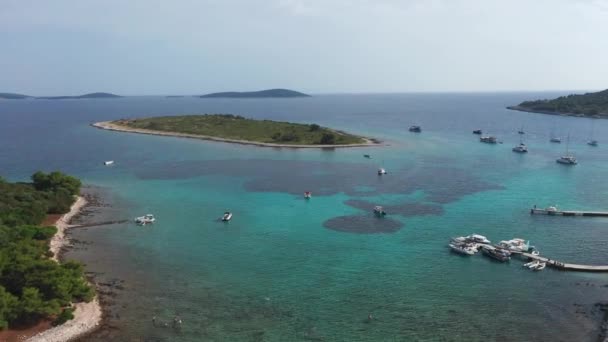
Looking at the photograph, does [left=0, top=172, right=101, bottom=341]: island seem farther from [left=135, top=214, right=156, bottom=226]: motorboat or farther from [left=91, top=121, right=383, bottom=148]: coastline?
[left=91, top=121, right=383, bottom=148]: coastline

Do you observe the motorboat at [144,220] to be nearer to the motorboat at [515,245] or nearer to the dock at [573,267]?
the motorboat at [515,245]

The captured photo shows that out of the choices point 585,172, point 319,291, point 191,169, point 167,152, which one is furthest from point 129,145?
point 585,172

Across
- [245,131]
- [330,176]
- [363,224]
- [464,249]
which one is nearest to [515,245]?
[464,249]

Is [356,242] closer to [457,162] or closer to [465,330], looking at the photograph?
[465,330]

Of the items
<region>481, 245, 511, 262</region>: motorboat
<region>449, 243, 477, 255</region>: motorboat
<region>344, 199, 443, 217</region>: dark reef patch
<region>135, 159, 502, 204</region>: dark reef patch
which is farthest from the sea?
<region>481, 245, 511, 262</region>: motorboat

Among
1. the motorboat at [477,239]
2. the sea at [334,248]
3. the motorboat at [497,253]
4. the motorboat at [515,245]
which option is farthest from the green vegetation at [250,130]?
the motorboat at [497,253]

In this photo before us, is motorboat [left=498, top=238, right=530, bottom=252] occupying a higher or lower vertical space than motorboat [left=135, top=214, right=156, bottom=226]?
lower

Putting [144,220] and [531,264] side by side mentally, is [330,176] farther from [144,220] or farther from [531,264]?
[531,264]
